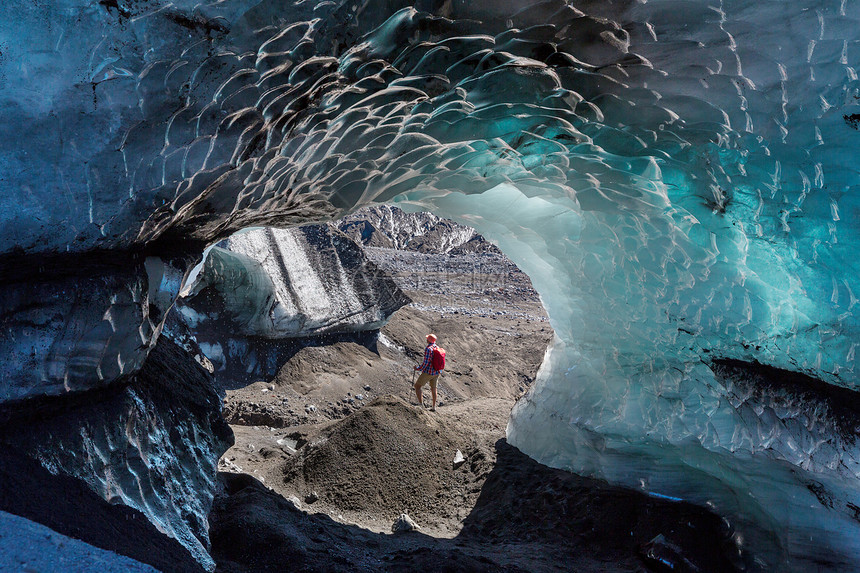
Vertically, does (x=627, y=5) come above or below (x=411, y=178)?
above

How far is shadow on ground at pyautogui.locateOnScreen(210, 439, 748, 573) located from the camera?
264cm

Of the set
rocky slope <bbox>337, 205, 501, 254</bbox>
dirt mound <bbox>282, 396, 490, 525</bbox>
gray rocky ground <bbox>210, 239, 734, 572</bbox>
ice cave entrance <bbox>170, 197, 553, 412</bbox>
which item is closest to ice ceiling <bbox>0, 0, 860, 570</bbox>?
gray rocky ground <bbox>210, 239, 734, 572</bbox>

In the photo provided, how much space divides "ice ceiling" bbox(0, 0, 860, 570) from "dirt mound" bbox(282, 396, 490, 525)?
3.69ft

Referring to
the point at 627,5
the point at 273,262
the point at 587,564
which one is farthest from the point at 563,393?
the point at 273,262

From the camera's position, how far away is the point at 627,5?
234 centimetres

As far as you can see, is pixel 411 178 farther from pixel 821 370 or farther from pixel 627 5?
pixel 821 370

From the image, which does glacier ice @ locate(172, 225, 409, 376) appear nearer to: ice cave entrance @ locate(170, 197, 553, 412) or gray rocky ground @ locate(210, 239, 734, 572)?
ice cave entrance @ locate(170, 197, 553, 412)

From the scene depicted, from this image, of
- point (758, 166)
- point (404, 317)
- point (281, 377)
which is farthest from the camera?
point (404, 317)

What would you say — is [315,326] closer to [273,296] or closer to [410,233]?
[273,296]

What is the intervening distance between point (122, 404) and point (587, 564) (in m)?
2.56

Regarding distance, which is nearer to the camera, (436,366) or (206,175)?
(206,175)

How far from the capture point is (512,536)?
11.8 ft

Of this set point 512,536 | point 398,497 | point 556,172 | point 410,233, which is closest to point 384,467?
point 398,497

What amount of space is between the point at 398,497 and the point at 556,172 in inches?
101
